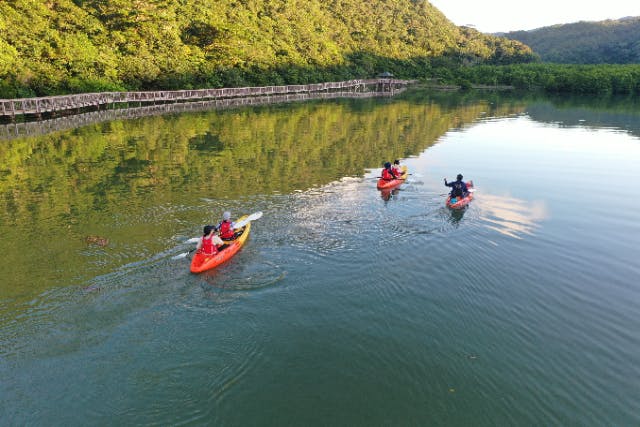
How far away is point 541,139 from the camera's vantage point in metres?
37.0

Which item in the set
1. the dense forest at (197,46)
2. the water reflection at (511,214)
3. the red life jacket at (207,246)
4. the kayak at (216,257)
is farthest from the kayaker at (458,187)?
the dense forest at (197,46)

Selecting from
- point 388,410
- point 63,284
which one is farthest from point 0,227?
point 388,410

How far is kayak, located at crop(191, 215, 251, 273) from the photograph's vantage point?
12.1 meters

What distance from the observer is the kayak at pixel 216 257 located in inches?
475

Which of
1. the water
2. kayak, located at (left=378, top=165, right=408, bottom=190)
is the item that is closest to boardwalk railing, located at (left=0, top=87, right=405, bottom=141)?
the water

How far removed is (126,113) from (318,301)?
45525mm

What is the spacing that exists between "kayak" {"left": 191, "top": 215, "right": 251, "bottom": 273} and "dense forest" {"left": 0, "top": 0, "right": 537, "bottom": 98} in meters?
39.3

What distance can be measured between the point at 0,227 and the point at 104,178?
7.26 metres

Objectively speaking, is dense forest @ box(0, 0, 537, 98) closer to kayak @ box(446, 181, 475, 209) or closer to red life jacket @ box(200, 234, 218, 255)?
red life jacket @ box(200, 234, 218, 255)

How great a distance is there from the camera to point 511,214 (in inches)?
702

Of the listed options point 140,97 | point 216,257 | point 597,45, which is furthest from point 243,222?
point 597,45

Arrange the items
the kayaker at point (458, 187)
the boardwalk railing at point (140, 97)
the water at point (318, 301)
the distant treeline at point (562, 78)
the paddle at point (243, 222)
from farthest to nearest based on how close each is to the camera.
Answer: the distant treeline at point (562, 78)
the boardwalk railing at point (140, 97)
the kayaker at point (458, 187)
the paddle at point (243, 222)
the water at point (318, 301)

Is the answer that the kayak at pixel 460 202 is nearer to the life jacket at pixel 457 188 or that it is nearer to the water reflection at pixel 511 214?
the life jacket at pixel 457 188

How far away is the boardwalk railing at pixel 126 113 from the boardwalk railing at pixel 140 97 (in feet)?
3.30
